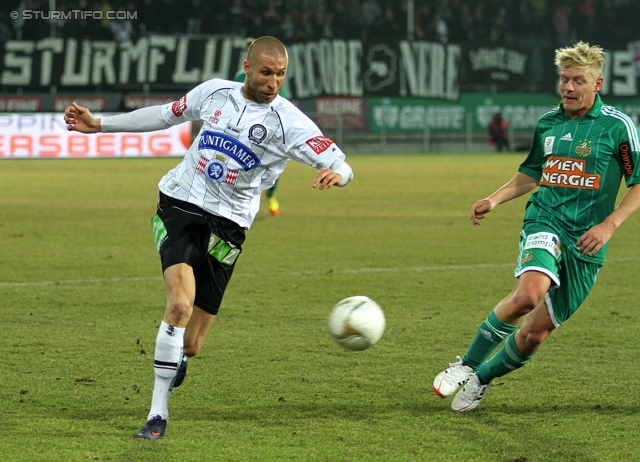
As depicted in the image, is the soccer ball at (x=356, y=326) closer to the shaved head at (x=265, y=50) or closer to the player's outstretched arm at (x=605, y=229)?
the player's outstretched arm at (x=605, y=229)

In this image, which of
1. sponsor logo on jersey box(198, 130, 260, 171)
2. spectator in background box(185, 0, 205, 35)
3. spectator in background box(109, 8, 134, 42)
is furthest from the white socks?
spectator in background box(185, 0, 205, 35)

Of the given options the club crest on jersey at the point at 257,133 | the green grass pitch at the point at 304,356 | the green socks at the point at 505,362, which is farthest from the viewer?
the green socks at the point at 505,362

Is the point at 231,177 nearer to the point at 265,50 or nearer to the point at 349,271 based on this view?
the point at 265,50

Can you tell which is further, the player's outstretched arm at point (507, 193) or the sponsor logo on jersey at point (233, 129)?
the player's outstretched arm at point (507, 193)

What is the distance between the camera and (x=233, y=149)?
5.05 m

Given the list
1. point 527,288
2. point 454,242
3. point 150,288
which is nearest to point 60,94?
point 454,242

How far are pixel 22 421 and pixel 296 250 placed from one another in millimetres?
6888

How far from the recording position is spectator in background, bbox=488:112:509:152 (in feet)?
115

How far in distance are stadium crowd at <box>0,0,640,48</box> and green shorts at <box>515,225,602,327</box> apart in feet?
91.3

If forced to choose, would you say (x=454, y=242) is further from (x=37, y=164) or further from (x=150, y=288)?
(x=37, y=164)

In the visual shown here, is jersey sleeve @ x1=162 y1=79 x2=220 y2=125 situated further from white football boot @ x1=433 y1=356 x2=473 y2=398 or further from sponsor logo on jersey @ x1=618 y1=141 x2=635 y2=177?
sponsor logo on jersey @ x1=618 y1=141 x2=635 y2=177

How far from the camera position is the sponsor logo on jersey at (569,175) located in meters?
5.14

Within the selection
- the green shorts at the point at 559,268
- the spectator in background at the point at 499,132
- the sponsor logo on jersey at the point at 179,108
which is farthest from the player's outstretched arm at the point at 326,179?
the spectator in background at the point at 499,132

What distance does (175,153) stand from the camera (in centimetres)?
2772
